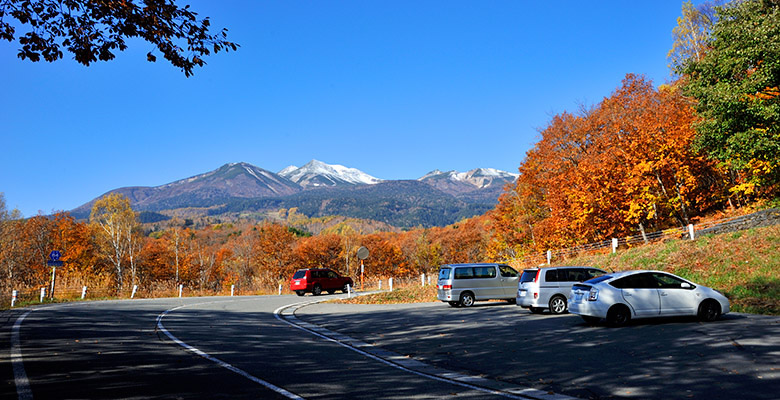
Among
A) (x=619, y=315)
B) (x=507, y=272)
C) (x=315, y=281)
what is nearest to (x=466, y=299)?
(x=507, y=272)

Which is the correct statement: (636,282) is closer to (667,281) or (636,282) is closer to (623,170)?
(667,281)

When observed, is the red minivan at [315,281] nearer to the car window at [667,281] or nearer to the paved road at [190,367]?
the paved road at [190,367]

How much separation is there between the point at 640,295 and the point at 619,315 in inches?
28.7

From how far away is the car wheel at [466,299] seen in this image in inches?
793

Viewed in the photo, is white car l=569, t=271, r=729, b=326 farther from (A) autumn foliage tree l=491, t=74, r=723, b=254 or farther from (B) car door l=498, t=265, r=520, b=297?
(A) autumn foliage tree l=491, t=74, r=723, b=254

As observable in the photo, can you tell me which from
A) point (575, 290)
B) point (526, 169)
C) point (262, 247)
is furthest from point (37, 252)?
point (575, 290)

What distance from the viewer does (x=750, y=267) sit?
19375mm

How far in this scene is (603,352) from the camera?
30.9 feet

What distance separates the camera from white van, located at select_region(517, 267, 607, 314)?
16.4 metres

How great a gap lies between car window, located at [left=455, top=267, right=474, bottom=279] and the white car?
762cm

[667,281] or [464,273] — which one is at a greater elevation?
[464,273]

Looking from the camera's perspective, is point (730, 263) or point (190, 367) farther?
point (730, 263)

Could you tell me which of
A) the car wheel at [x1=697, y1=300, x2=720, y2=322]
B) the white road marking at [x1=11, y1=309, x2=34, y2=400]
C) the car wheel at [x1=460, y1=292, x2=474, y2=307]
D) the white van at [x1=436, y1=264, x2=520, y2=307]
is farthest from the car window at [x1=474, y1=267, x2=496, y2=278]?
the white road marking at [x1=11, y1=309, x2=34, y2=400]

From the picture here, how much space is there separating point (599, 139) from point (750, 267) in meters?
22.5
